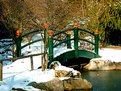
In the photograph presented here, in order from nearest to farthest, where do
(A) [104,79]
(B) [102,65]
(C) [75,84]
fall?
(C) [75,84] < (A) [104,79] < (B) [102,65]

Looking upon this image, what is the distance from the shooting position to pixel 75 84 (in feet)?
39.0

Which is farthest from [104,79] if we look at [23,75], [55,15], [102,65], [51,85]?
[55,15]

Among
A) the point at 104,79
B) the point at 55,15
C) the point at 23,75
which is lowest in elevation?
the point at 104,79

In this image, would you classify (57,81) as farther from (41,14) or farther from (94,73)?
(41,14)

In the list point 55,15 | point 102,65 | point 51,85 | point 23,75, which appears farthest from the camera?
point 55,15

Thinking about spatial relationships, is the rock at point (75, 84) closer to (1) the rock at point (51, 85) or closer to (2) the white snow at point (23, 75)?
(1) the rock at point (51, 85)

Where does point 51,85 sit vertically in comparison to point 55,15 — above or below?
below

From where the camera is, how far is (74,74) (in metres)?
12.6

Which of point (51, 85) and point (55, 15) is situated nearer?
point (51, 85)

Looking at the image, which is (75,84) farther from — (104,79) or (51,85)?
(104,79)

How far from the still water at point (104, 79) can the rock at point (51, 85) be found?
137 cm

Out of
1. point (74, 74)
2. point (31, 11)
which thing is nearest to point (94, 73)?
point (74, 74)

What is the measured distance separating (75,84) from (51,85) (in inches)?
42.8

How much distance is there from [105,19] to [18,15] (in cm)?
456
